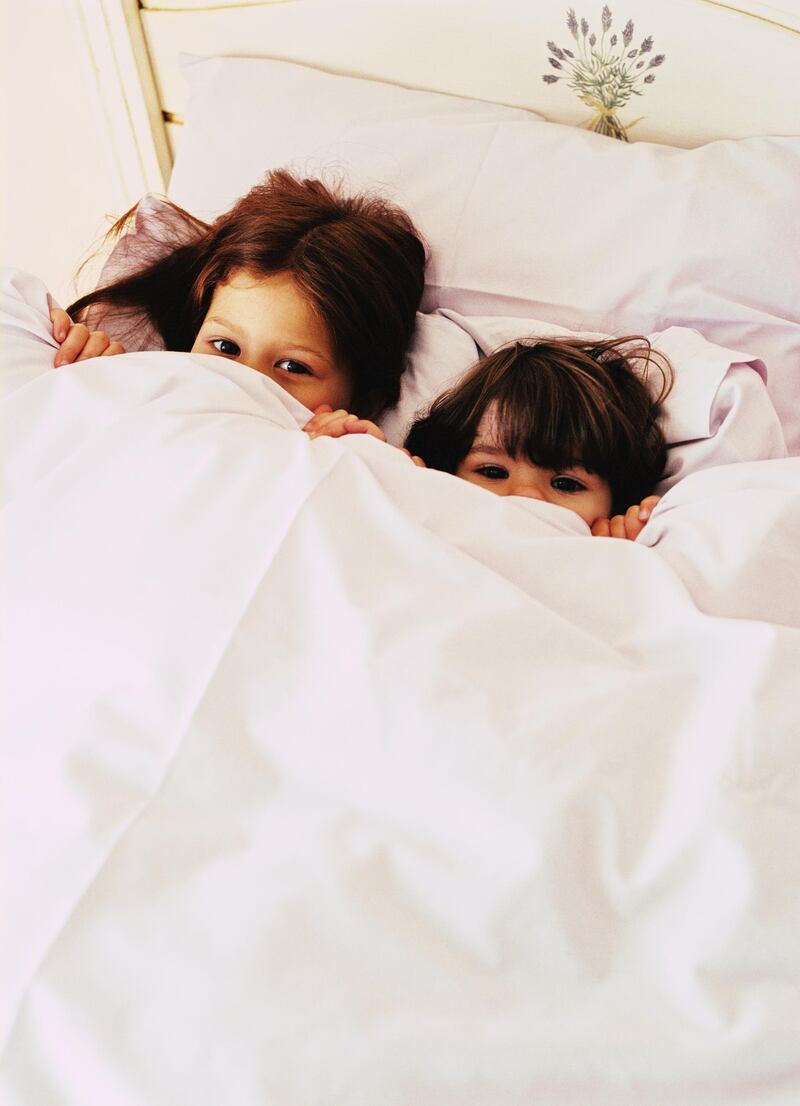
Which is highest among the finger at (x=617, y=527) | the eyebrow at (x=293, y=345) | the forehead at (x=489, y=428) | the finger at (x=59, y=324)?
the finger at (x=59, y=324)

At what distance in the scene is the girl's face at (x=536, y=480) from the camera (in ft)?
3.48

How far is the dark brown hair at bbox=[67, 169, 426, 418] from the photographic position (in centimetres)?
116

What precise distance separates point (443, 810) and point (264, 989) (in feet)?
0.48

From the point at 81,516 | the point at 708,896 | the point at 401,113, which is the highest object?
the point at 401,113

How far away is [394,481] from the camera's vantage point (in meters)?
0.83

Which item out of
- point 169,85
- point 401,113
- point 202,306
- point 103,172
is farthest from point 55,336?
point 103,172

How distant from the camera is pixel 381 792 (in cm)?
62

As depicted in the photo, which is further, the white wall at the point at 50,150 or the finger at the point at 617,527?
the white wall at the point at 50,150

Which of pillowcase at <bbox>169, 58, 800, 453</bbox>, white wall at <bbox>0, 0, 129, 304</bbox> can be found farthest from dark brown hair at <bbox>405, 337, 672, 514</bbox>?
white wall at <bbox>0, 0, 129, 304</bbox>

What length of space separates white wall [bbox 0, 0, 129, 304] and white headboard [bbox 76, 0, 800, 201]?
0.41 ft

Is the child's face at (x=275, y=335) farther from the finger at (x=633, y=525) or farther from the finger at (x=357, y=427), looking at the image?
the finger at (x=633, y=525)

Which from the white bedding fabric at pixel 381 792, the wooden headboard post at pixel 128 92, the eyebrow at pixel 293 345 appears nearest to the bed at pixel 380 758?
the white bedding fabric at pixel 381 792

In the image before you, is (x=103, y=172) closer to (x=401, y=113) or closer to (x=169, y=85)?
(x=169, y=85)

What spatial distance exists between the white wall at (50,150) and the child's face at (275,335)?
68 centimetres
